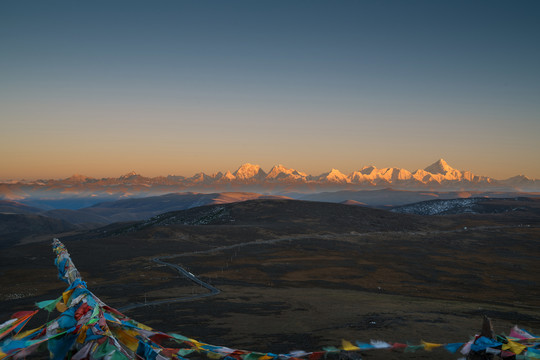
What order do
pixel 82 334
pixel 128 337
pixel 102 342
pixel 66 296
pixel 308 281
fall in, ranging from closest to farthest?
1. pixel 102 342
2. pixel 82 334
3. pixel 128 337
4. pixel 66 296
5. pixel 308 281

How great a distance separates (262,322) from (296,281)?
22.4m

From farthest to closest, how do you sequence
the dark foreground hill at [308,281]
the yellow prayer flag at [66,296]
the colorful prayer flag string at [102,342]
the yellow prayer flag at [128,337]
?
the dark foreground hill at [308,281] → the yellow prayer flag at [66,296] → the yellow prayer flag at [128,337] → the colorful prayer flag string at [102,342]

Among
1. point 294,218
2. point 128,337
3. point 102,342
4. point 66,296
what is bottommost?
point 294,218

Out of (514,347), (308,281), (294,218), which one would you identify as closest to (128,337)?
(514,347)

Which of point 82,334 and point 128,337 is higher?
point 82,334

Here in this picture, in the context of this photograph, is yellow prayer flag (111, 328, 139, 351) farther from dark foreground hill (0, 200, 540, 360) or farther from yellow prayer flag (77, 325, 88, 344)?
dark foreground hill (0, 200, 540, 360)

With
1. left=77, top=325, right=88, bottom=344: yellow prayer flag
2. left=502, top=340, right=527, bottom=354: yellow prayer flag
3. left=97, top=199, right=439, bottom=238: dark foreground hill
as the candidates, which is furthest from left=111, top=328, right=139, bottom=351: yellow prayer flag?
left=97, top=199, right=439, bottom=238: dark foreground hill

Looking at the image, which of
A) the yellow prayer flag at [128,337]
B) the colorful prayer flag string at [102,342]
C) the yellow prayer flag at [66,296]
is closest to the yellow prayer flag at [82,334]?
the colorful prayer flag string at [102,342]

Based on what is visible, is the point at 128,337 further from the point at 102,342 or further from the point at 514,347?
the point at 514,347

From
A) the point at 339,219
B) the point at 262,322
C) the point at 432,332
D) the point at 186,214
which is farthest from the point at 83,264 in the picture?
the point at 186,214

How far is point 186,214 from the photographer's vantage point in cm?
15312

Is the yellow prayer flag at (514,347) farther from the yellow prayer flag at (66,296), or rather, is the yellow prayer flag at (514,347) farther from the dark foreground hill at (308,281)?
the yellow prayer flag at (66,296)

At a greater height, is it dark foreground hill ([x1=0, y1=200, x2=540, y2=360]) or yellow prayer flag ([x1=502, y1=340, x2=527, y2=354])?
yellow prayer flag ([x1=502, y1=340, x2=527, y2=354])

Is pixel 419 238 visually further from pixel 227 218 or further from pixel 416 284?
pixel 227 218
